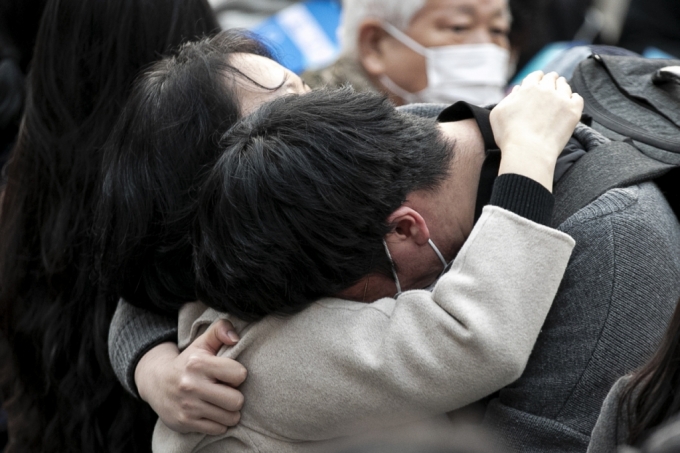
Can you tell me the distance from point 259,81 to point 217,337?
644 mm

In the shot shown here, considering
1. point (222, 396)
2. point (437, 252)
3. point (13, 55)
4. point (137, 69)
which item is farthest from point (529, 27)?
point (222, 396)

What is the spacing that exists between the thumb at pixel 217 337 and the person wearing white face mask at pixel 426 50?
5.81 ft

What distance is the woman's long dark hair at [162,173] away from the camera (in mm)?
2000

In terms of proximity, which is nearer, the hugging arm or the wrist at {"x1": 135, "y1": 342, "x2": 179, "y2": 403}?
the hugging arm

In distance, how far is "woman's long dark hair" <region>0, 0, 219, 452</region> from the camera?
2449 mm

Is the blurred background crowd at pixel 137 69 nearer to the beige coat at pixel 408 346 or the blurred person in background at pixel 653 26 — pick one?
the blurred person in background at pixel 653 26

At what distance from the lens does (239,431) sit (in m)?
1.84

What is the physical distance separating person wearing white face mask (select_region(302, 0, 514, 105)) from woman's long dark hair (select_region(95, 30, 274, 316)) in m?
1.45

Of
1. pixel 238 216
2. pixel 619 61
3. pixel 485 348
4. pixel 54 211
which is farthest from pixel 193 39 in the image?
pixel 485 348

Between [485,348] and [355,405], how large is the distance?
0.29m

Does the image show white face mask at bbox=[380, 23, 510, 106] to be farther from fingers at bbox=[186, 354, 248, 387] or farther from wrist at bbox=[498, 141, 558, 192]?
fingers at bbox=[186, 354, 248, 387]

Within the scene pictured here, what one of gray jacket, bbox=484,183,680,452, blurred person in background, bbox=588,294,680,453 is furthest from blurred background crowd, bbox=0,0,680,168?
blurred person in background, bbox=588,294,680,453

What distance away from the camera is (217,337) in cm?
188

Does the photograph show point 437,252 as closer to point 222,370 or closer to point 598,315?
point 598,315
